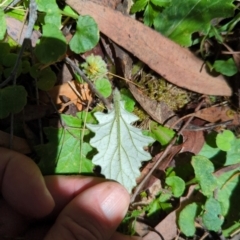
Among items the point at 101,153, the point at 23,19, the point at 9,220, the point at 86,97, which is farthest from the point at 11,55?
the point at 9,220

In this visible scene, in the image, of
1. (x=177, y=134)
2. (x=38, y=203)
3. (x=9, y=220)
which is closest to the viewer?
(x=38, y=203)

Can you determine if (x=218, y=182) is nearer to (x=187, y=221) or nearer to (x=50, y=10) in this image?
(x=187, y=221)

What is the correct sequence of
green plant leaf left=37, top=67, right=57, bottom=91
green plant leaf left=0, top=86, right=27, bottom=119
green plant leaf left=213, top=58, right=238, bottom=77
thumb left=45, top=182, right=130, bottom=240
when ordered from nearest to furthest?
thumb left=45, top=182, right=130, bottom=240 → green plant leaf left=0, top=86, right=27, bottom=119 → green plant leaf left=37, top=67, right=57, bottom=91 → green plant leaf left=213, top=58, right=238, bottom=77

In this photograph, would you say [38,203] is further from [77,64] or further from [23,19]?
[23,19]

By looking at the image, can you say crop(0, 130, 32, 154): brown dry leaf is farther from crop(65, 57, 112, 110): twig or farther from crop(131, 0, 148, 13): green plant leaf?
crop(131, 0, 148, 13): green plant leaf

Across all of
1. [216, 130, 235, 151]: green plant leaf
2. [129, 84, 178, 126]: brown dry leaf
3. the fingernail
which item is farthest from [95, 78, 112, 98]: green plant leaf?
[216, 130, 235, 151]: green plant leaf

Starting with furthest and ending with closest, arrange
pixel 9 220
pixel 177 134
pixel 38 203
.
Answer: pixel 177 134
pixel 9 220
pixel 38 203
